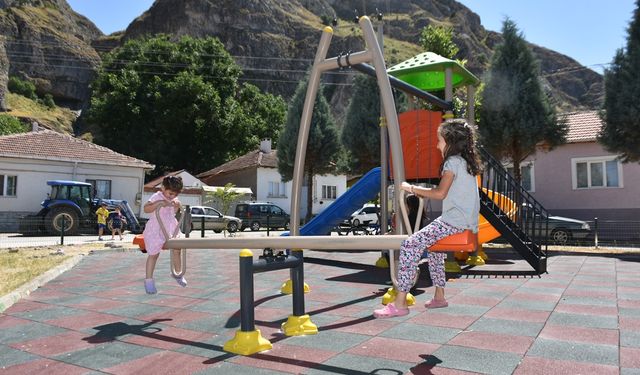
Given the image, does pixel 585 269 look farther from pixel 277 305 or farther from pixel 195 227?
pixel 195 227

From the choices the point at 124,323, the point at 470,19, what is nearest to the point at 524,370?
the point at 124,323

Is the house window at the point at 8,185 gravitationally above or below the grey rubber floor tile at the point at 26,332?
above

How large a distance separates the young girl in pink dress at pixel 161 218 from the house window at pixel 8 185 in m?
23.5

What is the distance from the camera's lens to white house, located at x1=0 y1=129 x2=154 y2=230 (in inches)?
952

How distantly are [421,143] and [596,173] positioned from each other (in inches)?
691

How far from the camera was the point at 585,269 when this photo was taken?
950 cm

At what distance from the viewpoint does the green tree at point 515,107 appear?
1659cm

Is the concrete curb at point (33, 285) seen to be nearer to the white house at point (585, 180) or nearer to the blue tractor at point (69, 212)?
the blue tractor at point (69, 212)

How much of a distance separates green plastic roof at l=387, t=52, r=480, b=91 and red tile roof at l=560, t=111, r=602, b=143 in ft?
44.0

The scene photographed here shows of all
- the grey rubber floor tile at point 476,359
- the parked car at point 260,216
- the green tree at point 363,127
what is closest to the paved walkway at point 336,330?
the grey rubber floor tile at point 476,359

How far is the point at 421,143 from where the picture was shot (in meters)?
6.75

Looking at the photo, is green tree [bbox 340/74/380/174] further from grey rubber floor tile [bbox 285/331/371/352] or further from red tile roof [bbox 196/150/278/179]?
grey rubber floor tile [bbox 285/331/371/352]

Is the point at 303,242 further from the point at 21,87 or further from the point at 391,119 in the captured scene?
the point at 21,87

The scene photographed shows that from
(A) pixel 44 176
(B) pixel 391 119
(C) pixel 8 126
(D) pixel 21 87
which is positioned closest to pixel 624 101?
(B) pixel 391 119
